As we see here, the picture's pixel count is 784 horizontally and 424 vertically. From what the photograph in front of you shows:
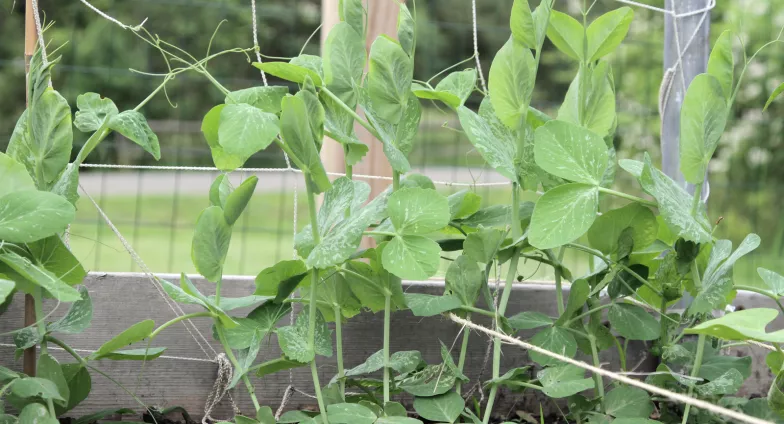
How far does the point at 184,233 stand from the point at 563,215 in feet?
17.7

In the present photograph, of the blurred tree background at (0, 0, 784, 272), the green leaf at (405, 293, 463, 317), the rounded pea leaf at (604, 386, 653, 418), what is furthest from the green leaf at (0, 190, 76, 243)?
the blurred tree background at (0, 0, 784, 272)

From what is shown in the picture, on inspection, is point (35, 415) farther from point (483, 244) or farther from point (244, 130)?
point (483, 244)

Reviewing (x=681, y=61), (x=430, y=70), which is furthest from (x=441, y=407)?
(x=430, y=70)

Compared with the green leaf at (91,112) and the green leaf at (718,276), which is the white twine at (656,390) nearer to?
the green leaf at (718,276)

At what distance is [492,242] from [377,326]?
32 centimetres

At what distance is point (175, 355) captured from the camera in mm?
1015

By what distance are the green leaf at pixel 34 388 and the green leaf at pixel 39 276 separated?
Result: 0.09 metres

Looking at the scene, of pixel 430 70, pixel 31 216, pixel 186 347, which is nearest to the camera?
pixel 31 216

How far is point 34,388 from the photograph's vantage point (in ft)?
2.28

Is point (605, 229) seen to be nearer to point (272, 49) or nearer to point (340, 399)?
point (340, 399)

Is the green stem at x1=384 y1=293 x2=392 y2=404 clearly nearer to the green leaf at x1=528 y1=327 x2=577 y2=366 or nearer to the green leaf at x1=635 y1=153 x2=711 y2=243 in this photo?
the green leaf at x1=528 y1=327 x2=577 y2=366

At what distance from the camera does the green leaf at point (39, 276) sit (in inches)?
26.5

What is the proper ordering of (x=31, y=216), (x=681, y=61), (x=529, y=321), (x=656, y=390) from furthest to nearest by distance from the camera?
(x=681, y=61), (x=529, y=321), (x=31, y=216), (x=656, y=390)

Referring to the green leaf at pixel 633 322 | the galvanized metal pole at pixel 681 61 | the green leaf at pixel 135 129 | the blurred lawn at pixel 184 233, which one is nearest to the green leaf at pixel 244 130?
the green leaf at pixel 135 129
